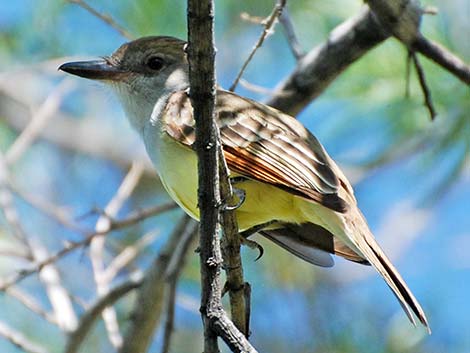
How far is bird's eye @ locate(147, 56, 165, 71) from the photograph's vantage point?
480 centimetres

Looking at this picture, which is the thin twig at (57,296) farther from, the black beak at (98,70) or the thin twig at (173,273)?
the black beak at (98,70)

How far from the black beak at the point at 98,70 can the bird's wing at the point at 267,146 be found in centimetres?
43

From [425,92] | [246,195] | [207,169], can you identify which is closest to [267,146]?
[246,195]

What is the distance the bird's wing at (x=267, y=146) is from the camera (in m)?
3.71

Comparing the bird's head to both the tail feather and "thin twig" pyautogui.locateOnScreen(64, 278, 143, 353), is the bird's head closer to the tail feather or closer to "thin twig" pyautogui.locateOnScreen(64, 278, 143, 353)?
"thin twig" pyautogui.locateOnScreen(64, 278, 143, 353)

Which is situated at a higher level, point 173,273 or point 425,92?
point 425,92

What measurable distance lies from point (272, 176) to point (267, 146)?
30cm

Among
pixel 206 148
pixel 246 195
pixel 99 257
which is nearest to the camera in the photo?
pixel 206 148

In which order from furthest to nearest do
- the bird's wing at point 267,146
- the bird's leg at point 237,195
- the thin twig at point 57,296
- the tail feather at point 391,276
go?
the thin twig at point 57,296 < the bird's wing at point 267,146 < the tail feather at point 391,276 < the bird's leg at point 237,195

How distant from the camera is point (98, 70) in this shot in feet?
15.2

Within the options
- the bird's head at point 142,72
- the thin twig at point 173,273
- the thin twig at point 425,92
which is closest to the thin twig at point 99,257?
the thin twig at point 173,273

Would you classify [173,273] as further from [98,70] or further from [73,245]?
[98,70]

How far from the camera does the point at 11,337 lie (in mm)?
4508

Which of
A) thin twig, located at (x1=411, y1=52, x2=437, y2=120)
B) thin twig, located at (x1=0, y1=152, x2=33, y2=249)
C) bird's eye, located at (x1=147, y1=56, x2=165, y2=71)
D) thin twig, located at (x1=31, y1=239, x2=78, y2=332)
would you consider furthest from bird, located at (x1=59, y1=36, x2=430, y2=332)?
thin twig, located at (x1=31, y1=239, x2=78, y2=332)
